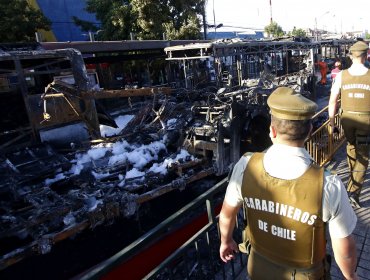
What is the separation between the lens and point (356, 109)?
12.7 feet

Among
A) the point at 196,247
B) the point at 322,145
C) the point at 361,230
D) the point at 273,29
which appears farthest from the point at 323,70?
the point at 273,29

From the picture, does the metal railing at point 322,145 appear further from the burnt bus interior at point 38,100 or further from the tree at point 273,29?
the tree at point 273,29

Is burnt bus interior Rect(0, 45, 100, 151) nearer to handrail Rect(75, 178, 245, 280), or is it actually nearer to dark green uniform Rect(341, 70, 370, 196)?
handrail Rect(75, 178, 245, 280)

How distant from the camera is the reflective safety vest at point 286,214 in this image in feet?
5.12

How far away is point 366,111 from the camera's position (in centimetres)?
382

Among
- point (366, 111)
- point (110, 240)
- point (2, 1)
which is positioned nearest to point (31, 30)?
point (2, 1)

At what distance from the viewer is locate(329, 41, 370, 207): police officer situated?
3756 millimetres

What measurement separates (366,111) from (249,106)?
9.20 feet

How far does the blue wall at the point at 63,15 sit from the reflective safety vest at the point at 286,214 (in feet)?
78.3

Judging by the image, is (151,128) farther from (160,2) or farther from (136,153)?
(160,2)

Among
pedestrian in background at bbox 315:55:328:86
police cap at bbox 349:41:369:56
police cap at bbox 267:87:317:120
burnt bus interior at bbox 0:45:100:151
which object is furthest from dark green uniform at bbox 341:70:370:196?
pedestrian in background at bbox 315:55:328:86

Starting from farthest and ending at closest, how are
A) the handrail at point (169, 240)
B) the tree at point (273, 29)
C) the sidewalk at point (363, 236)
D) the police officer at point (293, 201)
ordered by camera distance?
1. the tree at point (273, 29)
2. the sidewalk at point (363, 236)
3. the handrail at point (169, 240)
4. the police officer at point (293, 201)

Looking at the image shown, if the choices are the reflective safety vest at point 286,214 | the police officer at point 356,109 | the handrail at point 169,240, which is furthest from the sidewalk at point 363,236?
the reflective safety vest at point 286,214

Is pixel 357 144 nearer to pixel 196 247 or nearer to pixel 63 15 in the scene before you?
pixel 196 247
